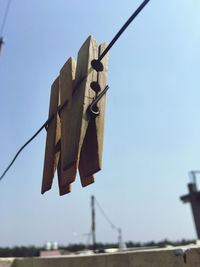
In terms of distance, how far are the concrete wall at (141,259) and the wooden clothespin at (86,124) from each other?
82cm

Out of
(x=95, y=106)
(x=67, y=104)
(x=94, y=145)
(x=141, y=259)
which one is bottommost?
(x=141, y=259)

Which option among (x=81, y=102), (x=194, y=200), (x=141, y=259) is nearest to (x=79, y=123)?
(x=81, y=102)

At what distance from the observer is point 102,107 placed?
1436mm

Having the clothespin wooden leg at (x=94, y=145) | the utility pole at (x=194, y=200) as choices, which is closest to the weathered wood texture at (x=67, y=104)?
the clothespin wooden leg at (x=94, y=145)

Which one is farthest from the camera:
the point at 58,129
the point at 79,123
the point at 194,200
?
the point at 194,200

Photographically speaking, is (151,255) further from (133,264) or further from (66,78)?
(66,78)

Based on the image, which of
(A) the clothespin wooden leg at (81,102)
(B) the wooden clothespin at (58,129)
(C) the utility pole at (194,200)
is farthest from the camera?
(C) the utility pole at (194,200)

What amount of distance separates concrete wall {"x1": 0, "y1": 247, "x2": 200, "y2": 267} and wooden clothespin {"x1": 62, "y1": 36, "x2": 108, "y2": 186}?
0.82m

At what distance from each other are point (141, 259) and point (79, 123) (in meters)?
1.24

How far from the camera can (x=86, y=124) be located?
127 centimetres

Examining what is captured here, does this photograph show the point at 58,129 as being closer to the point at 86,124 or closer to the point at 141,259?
the point at 86,124

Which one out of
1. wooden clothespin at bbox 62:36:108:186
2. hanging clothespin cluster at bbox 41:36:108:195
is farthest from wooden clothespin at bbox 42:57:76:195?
wooden clothespin at bbox 62:36:108:186

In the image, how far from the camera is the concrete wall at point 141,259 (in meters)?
1.65

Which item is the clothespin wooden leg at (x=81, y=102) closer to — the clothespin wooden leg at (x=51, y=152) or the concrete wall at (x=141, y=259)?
the clothespin wooden leg at (x=51, y=152)
